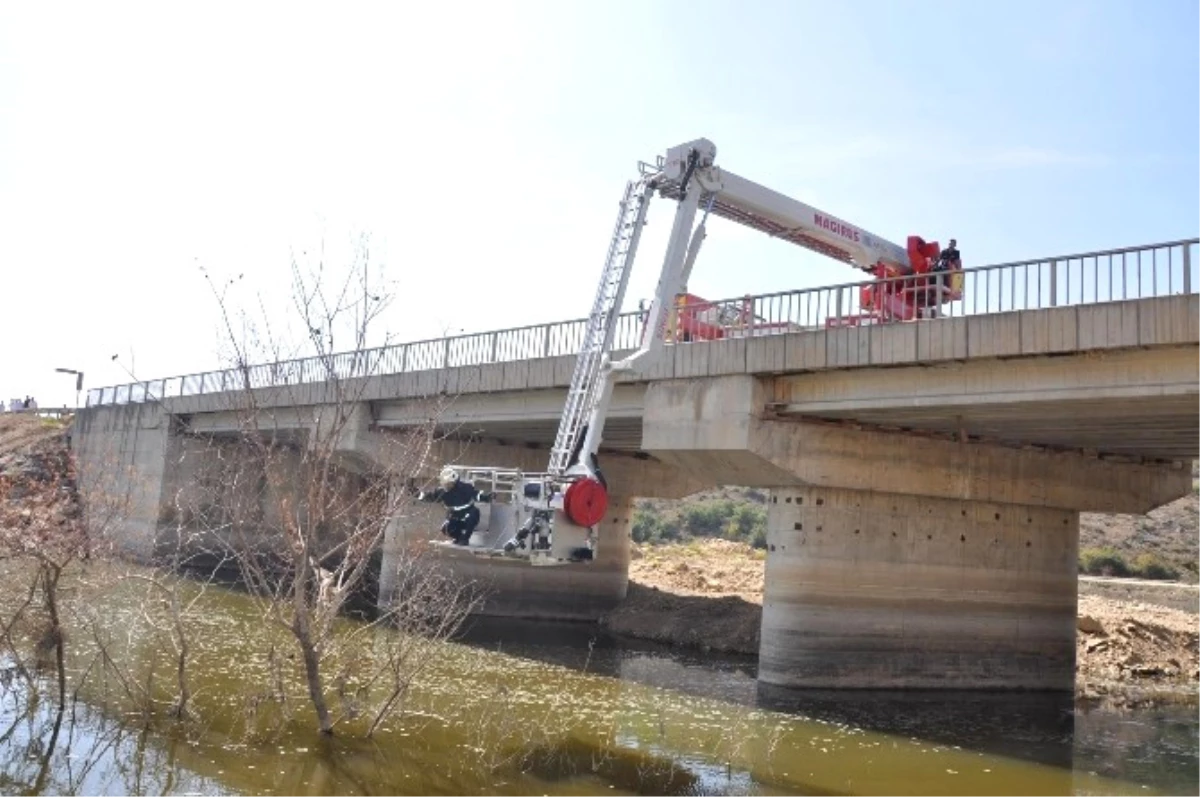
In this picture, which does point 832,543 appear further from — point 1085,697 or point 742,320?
point 1085,697

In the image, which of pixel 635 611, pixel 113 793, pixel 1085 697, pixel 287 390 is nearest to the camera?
pixel 113 793

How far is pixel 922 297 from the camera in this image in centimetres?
1947

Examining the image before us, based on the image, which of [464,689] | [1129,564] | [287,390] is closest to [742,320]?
[464,689]

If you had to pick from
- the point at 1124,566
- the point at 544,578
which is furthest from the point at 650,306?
the point at 1124,566

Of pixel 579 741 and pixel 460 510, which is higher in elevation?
pixel 460 510

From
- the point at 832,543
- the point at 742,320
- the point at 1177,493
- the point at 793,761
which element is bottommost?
the point at 793,761

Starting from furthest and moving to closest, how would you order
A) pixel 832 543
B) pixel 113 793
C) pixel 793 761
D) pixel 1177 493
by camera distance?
pixel 1177 493 < pixel 832 543 < pixel 793 761 < pixel 113 793

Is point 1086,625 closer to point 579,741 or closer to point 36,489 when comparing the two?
point 579,741

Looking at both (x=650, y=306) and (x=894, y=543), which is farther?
(x=894, y=543)

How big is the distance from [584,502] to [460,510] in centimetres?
193

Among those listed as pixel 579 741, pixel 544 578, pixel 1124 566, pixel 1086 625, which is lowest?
pixel 579 741

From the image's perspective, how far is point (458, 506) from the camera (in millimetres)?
15055

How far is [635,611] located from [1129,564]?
98.6 ft

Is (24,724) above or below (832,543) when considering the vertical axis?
below
